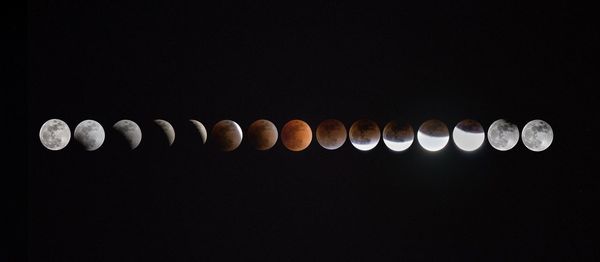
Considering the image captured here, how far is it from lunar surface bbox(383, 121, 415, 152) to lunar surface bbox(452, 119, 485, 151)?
0.43 metres

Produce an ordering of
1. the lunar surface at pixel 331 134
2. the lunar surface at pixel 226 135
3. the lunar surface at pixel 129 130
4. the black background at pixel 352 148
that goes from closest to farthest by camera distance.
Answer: the lunar surface at pixel 331 134 → the lunar surface at pixel 226 135 → the lunar surface at pixel 129 130 → the black background at pixel 352 148

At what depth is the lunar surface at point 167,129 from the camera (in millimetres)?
4312

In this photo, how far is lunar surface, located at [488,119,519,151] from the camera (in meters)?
4.08

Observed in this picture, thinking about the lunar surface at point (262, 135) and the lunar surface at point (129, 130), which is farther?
the lunar surface at point (129, 130)

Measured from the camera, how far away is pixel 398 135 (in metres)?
4.03

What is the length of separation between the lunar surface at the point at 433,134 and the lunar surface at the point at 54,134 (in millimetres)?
3320

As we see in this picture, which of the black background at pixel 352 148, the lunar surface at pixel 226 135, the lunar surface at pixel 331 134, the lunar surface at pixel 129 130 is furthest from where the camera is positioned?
the black background at pixel 352 148

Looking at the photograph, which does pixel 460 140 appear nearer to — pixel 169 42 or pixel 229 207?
pixel 229 207

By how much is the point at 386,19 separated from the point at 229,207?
2410 mm

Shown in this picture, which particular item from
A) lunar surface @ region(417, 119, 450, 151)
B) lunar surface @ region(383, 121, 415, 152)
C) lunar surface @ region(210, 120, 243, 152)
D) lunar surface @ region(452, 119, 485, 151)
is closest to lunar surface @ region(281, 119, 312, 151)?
lunar surface @ region(210, 120, 243, 152)

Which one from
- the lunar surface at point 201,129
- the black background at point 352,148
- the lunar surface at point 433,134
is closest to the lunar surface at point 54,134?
the black background at point 352,148

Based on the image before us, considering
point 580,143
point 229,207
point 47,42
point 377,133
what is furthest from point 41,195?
point 580,143

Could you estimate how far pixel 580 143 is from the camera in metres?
4.44

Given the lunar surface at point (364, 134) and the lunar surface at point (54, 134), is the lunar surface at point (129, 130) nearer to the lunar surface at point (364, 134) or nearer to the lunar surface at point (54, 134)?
the lunar surface at point (54, 134)
